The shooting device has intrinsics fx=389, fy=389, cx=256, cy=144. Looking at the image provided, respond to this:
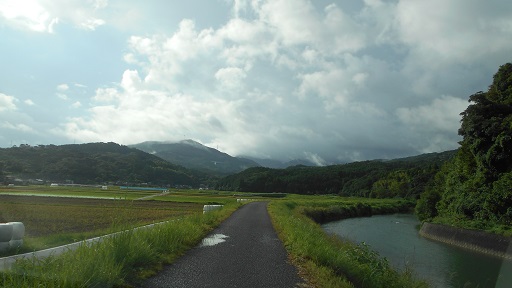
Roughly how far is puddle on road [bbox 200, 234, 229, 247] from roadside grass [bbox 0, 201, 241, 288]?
2.29 meters

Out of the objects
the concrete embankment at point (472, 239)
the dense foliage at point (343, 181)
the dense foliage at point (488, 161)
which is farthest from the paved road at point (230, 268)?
the dense foliage at point (343, 181)

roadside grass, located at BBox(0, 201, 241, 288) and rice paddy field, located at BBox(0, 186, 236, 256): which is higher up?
roadside grass, located at BBox(0, 201, 241, 288)

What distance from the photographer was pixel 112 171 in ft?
316

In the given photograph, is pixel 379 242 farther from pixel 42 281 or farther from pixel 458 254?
pixel 42 281

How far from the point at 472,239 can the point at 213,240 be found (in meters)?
23.7

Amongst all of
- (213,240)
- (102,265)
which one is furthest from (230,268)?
(213,240)

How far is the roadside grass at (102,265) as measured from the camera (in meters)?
5.51

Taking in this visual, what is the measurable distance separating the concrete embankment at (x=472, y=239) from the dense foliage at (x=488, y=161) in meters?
1.11

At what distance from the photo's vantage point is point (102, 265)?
6.41 m

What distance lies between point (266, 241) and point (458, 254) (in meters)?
19.2

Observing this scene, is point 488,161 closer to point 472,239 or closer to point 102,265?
point 472,239

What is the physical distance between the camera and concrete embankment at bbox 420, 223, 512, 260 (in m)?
25.5

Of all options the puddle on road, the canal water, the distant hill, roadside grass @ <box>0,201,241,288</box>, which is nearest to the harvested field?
roadside grass @ <box>0,201,241,288</box>

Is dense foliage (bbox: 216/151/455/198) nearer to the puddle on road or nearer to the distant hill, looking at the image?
the distant hill
